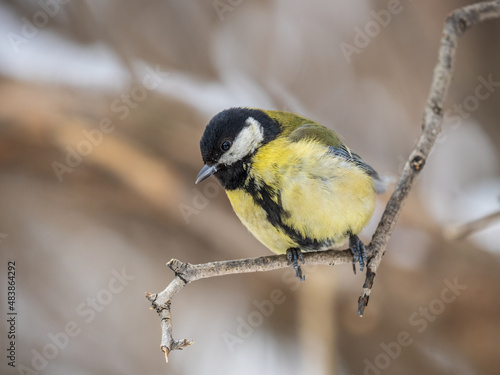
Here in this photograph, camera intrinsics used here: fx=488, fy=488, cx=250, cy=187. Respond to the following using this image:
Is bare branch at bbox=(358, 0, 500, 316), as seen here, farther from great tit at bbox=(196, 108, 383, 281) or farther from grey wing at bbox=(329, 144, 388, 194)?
grey wing at bbox=(329, 144, 388, 194)

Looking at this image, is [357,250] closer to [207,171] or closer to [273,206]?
[273,206]

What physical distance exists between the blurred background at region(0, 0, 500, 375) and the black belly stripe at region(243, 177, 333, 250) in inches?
43.4

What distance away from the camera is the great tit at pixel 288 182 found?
146 centimetres

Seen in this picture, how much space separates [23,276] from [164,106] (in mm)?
1177

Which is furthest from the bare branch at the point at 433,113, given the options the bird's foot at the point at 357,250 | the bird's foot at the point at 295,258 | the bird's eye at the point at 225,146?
the bird's eye at the point at 225,146

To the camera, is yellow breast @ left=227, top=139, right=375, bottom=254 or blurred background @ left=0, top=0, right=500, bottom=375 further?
blurred background @ left=0, top=0, right=500, bottom=375

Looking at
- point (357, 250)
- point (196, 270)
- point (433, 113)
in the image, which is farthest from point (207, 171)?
point (433, 113)

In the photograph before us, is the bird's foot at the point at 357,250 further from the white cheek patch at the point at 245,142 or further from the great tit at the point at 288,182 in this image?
the white cheek patch at the point at 245,142

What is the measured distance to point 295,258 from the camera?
1529mm

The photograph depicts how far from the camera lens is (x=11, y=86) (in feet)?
8.25

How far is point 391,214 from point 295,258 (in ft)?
1.26

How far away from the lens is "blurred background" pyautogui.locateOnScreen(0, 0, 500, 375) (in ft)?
8.54

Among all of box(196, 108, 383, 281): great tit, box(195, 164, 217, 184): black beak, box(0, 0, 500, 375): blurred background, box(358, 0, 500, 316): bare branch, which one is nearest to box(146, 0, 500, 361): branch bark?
box(358, 0, 500, 316): bare branch

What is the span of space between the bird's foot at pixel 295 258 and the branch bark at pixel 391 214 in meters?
0.05
